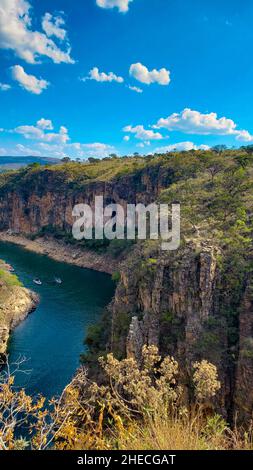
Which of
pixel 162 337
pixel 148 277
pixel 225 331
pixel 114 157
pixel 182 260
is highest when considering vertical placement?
pixel 114 157

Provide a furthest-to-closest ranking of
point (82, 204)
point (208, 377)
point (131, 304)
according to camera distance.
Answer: point (82, 204) → point (131, 304) → point (208, 377)

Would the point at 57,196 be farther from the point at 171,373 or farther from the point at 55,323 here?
the point at 171,373

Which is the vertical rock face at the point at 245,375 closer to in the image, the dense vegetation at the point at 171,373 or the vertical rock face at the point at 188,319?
the vertical rock face at the point at 188,319

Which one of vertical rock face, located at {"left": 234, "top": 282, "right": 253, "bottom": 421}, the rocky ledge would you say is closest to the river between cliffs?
the rocky ledge

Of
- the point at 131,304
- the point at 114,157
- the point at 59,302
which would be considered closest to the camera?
the point at 131,304

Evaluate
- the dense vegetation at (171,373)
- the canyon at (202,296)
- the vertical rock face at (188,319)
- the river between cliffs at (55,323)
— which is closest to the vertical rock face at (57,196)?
the river between cliffs at (55,323)

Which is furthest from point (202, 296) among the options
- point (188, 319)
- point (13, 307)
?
point (13, 307)

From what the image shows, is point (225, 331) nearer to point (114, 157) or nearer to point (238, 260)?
point (238, 260)
